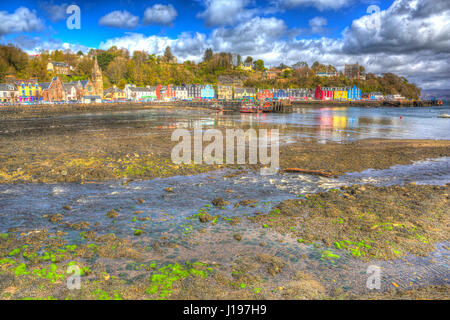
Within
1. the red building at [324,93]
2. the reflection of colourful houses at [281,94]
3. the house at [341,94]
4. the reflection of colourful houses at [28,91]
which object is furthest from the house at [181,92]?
the house at [341,94]

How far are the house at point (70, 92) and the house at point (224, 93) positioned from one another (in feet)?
264

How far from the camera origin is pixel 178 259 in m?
7.02

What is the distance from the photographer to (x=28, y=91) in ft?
349

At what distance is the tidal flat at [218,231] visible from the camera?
5953 millimetres

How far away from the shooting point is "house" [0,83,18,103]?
315ft

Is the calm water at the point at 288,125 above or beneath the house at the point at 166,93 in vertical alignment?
beneath

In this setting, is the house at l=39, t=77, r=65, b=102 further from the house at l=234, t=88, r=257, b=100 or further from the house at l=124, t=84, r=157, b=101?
the house at l=234, t=88, r=257, b=100

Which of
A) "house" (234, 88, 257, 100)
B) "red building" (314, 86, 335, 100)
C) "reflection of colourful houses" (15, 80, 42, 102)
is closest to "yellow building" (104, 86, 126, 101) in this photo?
"reflection of colourful houses" (15, 80, 42, 102)

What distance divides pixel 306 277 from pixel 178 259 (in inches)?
119

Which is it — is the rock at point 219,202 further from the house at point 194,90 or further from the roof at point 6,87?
the house at point 194,90

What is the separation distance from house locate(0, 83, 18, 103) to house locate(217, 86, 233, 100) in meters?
103

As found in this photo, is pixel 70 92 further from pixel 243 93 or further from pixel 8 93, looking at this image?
pixel 243 93

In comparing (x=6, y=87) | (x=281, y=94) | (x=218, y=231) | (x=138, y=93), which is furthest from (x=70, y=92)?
(x=218, y=231)
